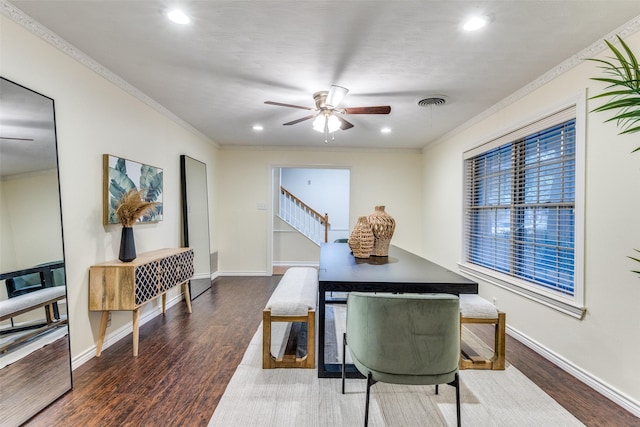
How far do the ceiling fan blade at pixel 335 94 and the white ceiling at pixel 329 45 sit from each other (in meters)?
0.17

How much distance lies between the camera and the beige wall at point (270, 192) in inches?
221

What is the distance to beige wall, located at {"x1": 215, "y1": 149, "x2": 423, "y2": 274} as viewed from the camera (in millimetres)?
5621

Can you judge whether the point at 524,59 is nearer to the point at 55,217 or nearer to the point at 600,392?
the point at 600,392

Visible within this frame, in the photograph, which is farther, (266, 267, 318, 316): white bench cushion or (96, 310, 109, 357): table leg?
(96, 310, 109, 357): table leg

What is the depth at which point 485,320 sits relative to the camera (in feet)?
7.54

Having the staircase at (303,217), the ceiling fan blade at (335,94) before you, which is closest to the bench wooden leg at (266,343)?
the ceiling fan blade at (335,94)

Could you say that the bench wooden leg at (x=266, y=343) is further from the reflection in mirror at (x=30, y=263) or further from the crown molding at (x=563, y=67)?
the crown molding at (x=563, y=67)

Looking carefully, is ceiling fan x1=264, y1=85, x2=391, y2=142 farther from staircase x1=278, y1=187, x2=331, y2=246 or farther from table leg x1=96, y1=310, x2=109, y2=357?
staircase x1=278, y1=187, x2=331, y2=246

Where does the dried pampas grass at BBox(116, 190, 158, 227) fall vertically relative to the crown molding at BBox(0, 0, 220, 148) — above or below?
below

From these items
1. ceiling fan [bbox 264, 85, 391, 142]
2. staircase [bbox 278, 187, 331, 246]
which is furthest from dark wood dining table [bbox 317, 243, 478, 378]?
staircase [bbox 278, 187, 331, 246]

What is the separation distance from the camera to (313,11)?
1813 millimetres

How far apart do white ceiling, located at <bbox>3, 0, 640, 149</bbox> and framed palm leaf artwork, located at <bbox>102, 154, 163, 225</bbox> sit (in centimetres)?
79

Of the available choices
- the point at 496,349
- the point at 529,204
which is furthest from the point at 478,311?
the point at 529,204

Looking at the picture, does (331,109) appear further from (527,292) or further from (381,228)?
(527,292)
